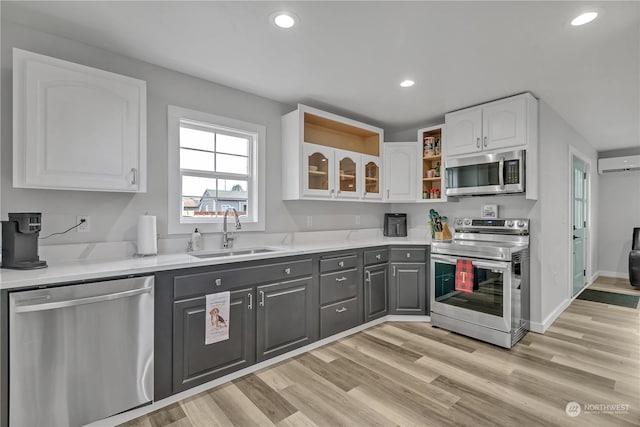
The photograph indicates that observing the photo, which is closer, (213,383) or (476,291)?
(213,383)

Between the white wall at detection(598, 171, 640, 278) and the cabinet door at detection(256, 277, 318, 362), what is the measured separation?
20.5 ft

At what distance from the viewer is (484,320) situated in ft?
9.95

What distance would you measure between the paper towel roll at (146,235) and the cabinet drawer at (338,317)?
159 centimetres

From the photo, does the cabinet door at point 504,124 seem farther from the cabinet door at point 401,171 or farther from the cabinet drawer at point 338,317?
the cabinet drawer at point 338,317

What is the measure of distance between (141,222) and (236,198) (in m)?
0.97

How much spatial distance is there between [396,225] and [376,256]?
1077 mm

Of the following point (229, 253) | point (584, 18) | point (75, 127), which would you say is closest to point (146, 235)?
point (229, 253)

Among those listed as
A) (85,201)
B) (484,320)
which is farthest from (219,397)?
(484,320)

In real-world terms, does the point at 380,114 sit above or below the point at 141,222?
above

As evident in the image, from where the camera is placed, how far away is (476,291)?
3.12 meters

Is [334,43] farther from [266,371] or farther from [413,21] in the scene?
[266,371]

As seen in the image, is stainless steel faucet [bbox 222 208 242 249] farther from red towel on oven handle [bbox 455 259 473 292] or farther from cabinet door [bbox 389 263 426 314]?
red towel on oven handle [bbox 455 259 473 292]

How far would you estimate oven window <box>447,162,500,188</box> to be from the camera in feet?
10.9
